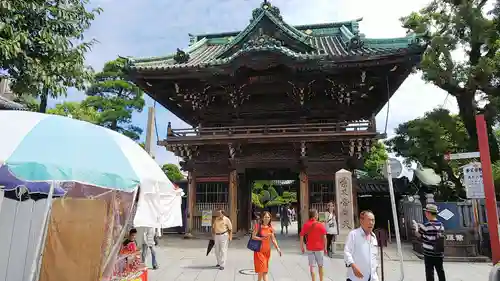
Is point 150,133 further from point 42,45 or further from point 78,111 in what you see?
point 78,111

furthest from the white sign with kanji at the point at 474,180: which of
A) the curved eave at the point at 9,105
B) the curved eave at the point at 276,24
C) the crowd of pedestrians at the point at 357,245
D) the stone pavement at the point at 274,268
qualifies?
the curved eave at the point at 9,105

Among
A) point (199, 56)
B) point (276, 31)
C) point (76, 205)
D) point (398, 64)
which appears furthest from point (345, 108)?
point (76, 205)

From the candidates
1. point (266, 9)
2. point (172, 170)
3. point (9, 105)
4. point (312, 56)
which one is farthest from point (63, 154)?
point (172, 170)

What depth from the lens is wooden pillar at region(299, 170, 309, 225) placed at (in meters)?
14.5

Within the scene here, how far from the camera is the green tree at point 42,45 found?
587 centimetres

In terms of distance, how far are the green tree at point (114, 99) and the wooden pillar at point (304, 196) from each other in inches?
523

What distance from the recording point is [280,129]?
14625 mm

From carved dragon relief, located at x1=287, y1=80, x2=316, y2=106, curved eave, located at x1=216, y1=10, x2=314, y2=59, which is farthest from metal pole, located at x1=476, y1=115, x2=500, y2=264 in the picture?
curved eave, located at x1=216, y1=10, x2=314, y2=59

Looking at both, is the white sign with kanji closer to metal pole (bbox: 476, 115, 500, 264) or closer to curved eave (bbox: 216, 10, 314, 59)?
metal pole (bbox: 476, 115, 500, 264)

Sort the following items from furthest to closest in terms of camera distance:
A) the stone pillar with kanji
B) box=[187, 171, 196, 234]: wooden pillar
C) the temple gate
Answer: box=[187, 171, 196, 234]: wooden pillar
the temple gate
the stone pillar with kanji

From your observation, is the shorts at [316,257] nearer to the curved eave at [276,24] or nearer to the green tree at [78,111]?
the curved eave at [276,24]

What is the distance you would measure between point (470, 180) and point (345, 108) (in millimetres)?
7205

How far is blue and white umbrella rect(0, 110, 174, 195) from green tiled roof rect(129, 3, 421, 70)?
32.9 feet

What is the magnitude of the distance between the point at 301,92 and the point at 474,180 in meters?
7.90
